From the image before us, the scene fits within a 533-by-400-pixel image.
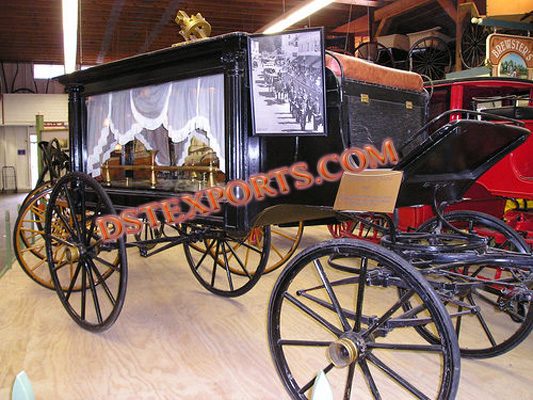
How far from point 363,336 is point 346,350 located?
0.27 feet

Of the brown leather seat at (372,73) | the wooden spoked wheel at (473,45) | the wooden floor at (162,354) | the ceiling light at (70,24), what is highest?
the ceiling light at (70,24)

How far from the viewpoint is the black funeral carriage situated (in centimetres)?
169

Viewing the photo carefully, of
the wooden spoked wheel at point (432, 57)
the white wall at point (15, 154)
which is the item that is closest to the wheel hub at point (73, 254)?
the wooden spoked wheel at point (432, 57)

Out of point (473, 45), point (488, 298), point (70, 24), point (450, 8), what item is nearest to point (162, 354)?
point (488, 298)

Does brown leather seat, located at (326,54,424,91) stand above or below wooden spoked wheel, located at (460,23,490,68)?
below

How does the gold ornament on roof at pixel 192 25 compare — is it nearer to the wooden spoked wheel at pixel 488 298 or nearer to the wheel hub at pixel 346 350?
the wooden spoked wheel at pixel 488 298

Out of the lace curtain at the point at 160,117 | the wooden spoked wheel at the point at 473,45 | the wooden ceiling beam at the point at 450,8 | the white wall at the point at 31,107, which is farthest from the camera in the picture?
the white wall at the point at 31,107

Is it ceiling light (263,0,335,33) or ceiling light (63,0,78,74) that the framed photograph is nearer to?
ceiling light (63,0,78,74)

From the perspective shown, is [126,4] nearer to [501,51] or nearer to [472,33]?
[472,33]

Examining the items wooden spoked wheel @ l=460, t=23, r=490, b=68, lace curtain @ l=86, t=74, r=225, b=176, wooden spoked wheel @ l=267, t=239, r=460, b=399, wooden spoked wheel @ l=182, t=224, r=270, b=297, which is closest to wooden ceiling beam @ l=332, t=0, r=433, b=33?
wooden spoked wheel @ l=460, t=23, r=490, b=68

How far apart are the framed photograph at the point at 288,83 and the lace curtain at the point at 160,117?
0.28 meters

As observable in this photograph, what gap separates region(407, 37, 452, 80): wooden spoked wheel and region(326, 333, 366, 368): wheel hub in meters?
6.25

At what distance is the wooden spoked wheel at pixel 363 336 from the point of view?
58.2 inches

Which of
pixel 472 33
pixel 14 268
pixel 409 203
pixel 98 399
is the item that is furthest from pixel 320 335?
pixel 472 33
